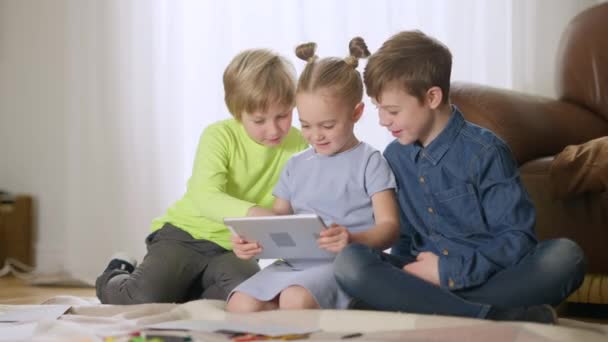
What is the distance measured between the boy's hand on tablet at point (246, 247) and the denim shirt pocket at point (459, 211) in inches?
14.9

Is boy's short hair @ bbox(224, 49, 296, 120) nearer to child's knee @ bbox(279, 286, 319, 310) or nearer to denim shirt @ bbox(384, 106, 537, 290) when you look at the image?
denim shirt @ bbox(384, 106, 537, 290)

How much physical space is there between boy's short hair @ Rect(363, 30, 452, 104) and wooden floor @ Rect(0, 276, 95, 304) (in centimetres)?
137

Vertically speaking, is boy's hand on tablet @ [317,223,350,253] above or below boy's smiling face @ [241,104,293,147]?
below

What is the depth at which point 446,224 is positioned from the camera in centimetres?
181

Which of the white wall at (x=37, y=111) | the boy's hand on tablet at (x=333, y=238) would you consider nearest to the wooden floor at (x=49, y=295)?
the white wall at (x=37, y=111)

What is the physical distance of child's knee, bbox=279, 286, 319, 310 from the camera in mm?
1759

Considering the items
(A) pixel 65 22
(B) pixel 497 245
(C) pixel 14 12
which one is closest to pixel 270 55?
(B) pixel 497 245

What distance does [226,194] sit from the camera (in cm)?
204

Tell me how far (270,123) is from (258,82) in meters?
0.10

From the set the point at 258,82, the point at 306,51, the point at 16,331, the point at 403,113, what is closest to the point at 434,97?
the point at 403,113

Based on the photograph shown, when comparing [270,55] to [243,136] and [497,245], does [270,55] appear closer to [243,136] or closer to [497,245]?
[243,136]

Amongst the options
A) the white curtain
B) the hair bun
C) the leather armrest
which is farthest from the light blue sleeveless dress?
the white curtain

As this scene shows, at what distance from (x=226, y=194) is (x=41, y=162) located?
1822mm

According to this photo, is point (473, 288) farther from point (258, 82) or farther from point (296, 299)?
point (258, 82)
